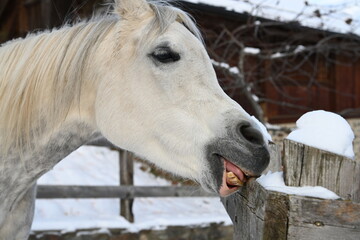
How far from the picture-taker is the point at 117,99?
1858mm

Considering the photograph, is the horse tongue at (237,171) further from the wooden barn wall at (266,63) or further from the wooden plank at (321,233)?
the wooden barn wall at (266,63)

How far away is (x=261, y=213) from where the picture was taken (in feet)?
4.09

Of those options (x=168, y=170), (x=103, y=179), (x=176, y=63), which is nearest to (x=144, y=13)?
(x=176, y=63)

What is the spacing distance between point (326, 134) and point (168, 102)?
0.74m

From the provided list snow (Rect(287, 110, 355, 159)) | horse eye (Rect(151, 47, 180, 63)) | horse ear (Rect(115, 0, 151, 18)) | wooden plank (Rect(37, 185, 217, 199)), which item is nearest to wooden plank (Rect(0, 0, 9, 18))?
wooden plank (Rect(37, 185, 217, 199))

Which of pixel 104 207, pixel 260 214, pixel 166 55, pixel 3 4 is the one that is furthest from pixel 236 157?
pixel 3 4

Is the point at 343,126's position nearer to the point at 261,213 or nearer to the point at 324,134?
the point at 324,134

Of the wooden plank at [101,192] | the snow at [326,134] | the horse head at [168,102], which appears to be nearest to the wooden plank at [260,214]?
the horse head at [168,102]

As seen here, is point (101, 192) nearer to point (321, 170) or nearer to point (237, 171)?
point (237, 171)

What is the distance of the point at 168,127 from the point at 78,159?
21.4 ft

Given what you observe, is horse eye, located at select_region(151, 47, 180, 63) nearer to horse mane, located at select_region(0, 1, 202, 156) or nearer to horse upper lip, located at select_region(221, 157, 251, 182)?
horse mane, located at select_region(0, 1, 202, 156)

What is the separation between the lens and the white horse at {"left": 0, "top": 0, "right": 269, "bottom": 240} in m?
1.72

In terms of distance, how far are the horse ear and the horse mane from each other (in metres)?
0.04

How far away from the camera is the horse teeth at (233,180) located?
1.57 m
